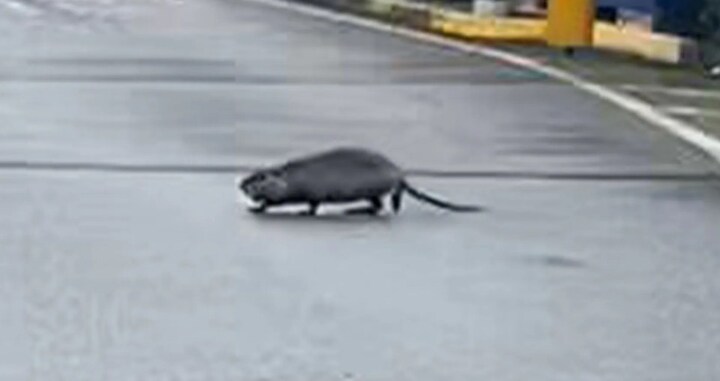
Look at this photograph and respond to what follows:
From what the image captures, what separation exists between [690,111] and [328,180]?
614 cm

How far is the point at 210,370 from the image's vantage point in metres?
8.93

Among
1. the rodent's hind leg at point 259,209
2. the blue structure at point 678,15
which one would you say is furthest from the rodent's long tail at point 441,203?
the blue structure at point 678,15

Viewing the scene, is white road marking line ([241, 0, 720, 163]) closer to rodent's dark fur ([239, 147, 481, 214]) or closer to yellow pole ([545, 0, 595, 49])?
yellow pole ([545, 0, 595, 49])

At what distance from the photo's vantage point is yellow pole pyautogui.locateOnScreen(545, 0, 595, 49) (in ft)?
75.0

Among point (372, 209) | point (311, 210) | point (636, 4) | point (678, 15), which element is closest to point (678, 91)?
point (678, 15)

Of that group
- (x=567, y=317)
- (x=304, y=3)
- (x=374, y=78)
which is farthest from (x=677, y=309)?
(x=304, y=3)

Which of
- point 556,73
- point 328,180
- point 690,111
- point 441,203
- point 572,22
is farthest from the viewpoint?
point 572,22

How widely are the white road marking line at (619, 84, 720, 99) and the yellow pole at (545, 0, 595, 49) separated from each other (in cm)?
294

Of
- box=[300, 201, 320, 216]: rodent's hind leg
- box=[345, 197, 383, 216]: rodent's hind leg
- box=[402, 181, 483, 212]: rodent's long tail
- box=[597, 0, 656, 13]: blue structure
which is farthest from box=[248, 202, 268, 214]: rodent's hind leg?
box=[597, 0, 656, 13]: blue structure

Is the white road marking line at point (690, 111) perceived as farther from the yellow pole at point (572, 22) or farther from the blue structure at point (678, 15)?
the blue structure at point (678, 15)

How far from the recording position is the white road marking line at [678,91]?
760 inches

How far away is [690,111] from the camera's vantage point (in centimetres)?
1803

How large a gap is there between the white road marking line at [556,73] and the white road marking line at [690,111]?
0.09m

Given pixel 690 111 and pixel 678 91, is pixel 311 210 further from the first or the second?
pixel 678 91
